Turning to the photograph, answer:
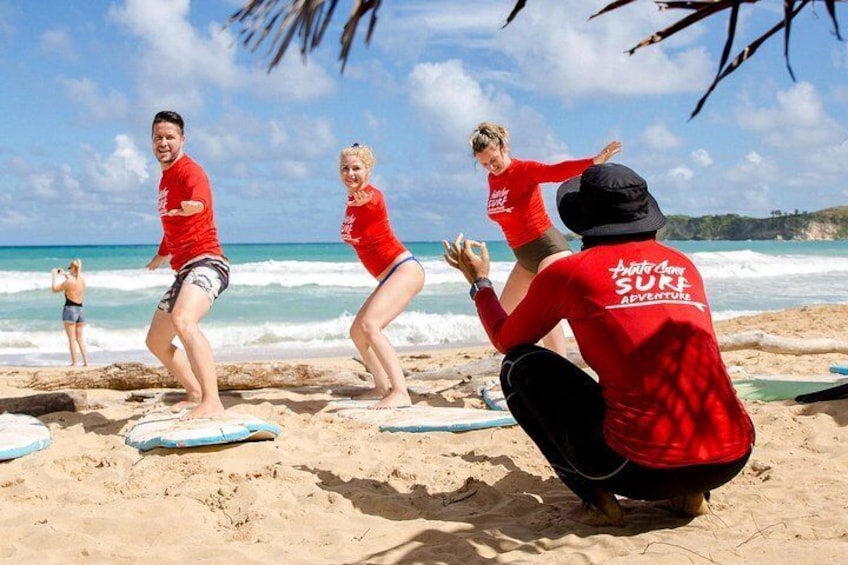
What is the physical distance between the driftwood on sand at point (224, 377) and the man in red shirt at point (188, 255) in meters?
1.43

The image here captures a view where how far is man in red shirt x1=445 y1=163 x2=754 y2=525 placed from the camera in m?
2.97

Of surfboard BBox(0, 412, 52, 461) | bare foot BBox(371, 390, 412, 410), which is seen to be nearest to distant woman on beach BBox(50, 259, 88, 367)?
surfboard BBox(0, 412, 52, 461)

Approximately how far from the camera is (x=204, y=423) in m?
4.88

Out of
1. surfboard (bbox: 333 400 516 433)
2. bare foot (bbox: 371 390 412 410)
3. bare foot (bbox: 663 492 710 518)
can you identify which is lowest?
bare foot (bbox: 663 492 710 518)

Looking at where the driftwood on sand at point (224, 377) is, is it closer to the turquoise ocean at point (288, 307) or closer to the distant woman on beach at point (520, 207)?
the distant woman on beach at point (520, 207)

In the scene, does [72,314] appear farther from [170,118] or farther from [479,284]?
[479,284]

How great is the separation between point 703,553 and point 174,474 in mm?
2620

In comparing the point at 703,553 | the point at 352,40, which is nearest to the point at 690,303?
the point at 703,553

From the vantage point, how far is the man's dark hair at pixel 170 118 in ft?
18.1

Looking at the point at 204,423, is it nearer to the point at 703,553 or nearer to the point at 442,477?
the point at 442,477

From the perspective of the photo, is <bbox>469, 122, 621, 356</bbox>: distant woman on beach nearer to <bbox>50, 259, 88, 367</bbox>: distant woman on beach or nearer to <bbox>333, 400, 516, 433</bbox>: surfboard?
<bbox>333, 400, 516, 433</bbox>: surfboard

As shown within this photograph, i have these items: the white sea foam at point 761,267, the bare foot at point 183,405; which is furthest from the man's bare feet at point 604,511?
the white sea foam at point 761,267

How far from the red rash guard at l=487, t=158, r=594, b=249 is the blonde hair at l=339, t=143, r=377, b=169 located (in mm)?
979

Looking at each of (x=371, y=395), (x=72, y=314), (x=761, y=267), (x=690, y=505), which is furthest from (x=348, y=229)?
(x=761, y=267)
